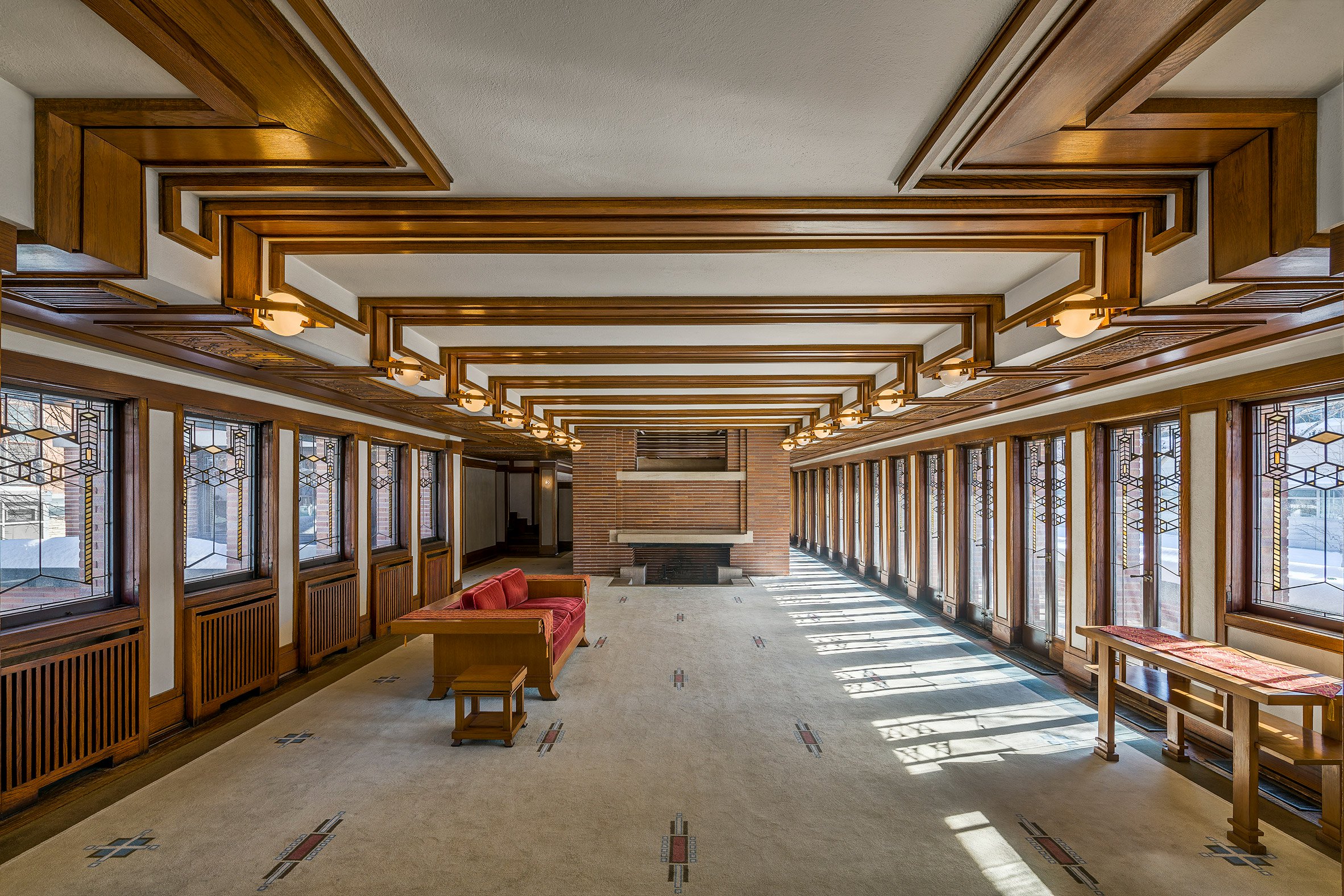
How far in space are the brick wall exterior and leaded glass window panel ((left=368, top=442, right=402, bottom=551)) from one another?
14.8 ft

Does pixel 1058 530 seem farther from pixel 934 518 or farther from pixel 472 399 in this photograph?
pixel 472 399

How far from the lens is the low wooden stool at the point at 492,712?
14.6ft

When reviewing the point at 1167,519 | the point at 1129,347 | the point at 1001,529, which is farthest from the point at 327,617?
the point at 1167,519

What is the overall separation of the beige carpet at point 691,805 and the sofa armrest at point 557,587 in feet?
5.27

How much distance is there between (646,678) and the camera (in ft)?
19.6

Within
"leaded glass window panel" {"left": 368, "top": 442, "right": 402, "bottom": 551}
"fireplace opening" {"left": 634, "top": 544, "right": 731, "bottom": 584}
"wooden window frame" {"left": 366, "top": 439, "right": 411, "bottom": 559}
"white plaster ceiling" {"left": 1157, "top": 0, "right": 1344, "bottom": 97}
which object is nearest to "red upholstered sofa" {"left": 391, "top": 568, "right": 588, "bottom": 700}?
"leaded glass window panel" {"left": 368, "top": 442, "right": 402, "bottom": 551}

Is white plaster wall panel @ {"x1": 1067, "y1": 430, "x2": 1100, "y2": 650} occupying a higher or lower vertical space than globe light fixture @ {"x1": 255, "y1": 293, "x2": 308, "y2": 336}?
lower

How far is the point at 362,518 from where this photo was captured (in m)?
7.46

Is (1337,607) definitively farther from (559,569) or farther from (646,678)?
(559,569)

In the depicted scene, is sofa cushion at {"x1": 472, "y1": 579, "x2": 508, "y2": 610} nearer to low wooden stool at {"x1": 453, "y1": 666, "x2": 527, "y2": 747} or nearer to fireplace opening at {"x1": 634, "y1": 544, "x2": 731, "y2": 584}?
low wooden stool at {"x1": 453, "y1": 666, "x2": 527, "y2": 747}

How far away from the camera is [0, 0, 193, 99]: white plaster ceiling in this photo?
1679 millimetres

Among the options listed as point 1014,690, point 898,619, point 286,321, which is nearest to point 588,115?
point 286,321

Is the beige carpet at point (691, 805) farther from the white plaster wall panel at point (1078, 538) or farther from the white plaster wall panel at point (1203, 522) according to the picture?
the white plaster wall panel at point (1203, 522)

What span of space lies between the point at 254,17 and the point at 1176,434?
633 cm
